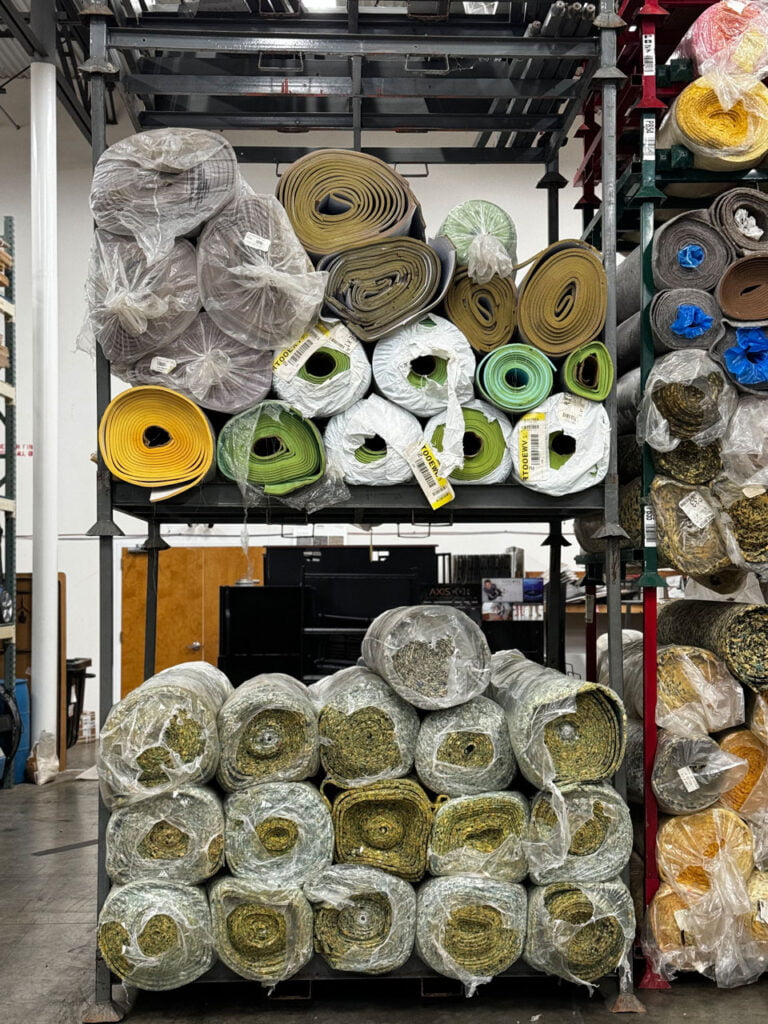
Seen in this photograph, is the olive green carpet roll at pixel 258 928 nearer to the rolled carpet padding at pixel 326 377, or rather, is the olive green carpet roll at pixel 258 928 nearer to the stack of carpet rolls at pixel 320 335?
the stack of carpet rolls at pixel 320 335

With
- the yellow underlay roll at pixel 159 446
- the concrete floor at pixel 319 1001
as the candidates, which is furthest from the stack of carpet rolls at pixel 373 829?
the yellow underlay roll at pixel 159 446

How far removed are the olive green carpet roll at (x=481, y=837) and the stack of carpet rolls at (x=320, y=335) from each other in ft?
3.34

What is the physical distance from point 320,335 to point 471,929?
74.7 inches

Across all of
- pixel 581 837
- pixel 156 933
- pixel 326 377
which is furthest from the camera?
pixel 326 377

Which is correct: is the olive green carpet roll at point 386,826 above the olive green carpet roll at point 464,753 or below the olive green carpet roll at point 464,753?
below

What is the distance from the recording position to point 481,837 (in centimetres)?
301

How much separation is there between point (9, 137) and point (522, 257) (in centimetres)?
556

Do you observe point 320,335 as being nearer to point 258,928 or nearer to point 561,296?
point 561,296

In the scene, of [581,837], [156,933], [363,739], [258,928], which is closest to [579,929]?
[581,837]

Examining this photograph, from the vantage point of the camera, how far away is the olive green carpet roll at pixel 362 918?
293cm

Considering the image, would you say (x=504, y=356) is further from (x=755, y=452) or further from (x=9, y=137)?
(x=9, y=137)

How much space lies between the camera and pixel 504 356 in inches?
124

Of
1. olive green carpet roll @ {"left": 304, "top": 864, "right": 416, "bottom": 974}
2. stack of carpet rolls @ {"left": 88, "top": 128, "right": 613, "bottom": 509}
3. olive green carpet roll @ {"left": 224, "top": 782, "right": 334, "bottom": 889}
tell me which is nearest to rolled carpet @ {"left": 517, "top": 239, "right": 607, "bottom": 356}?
stack of carpet rolls @ {"left": 88, "top": 128, "right": 613, "bottom": 509}

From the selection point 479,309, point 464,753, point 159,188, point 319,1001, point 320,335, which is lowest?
point 319,1001
